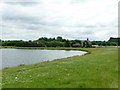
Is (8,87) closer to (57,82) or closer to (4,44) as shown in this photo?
(57,82)

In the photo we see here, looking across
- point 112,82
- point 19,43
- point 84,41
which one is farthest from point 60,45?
point 112,82

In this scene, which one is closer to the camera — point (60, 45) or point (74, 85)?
point (74, 85)

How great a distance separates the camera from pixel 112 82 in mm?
15906

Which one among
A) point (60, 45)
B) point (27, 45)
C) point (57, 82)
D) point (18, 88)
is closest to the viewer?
point (18, 88)

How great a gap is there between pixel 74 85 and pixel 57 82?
136 cm

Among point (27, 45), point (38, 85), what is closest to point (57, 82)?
point (38, 85)

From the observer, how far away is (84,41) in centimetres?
19712

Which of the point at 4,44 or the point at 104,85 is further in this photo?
the point at 4,44

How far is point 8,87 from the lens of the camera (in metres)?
14.9

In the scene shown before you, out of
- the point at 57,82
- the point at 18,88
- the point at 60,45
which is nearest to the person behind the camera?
the point at 18,88

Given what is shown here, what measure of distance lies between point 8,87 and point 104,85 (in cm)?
529

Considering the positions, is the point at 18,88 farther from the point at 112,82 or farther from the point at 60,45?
the point at 60,45

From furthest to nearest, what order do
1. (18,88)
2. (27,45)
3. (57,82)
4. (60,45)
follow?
(60,45), (27,45), (57,82), (18,88)

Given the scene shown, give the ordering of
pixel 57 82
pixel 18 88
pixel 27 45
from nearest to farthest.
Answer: pixel 18 88
pixel 57 82
pixel 27 45
